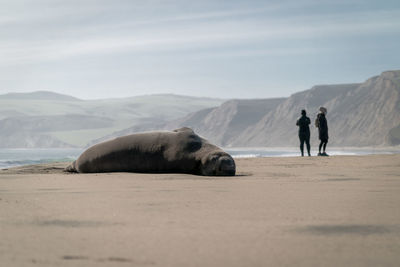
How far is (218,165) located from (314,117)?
12051cm

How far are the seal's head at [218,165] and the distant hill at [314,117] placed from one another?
98.8m

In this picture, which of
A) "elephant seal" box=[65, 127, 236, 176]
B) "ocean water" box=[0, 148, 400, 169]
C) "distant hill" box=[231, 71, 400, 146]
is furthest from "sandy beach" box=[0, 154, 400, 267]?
"distant hill" box=[231, 71, 400, 146]

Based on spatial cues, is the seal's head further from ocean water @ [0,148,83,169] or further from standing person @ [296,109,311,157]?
ocean water @ [0,148,83,169]

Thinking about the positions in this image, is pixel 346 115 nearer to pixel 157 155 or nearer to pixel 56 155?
pixel 56 155

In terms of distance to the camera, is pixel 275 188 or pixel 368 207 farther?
pixel 275 188

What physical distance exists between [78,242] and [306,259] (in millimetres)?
1187

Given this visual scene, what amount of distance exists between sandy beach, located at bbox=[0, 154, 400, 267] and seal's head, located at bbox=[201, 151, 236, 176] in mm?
3707

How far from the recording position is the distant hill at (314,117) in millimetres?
A: 111100

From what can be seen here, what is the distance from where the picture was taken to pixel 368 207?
4.08m

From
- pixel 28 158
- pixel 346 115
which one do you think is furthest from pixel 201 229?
pixel 346 115

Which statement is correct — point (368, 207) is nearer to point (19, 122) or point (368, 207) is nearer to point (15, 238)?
point (15, 238)

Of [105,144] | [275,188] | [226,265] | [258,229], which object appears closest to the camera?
[226,265]

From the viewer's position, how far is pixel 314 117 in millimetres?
126250

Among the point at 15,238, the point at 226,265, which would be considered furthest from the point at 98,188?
the point at 226,265
